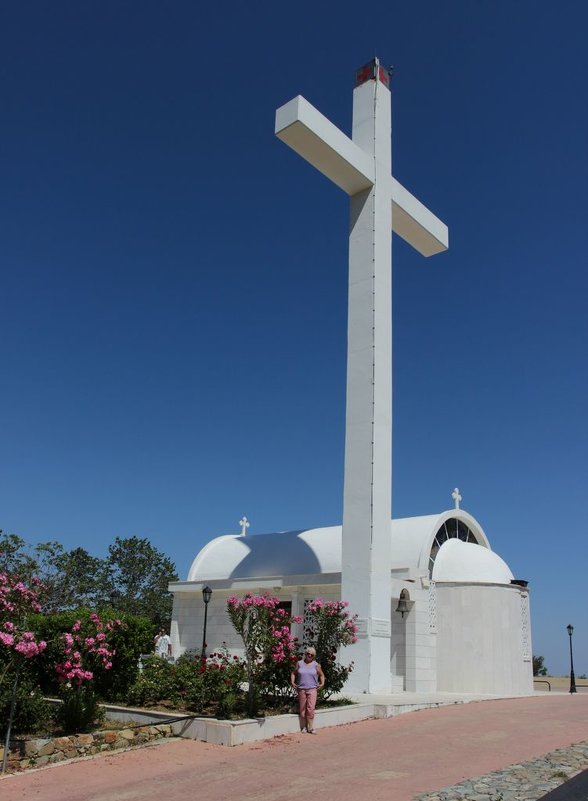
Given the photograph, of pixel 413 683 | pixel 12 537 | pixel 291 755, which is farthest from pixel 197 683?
pixel 12 537

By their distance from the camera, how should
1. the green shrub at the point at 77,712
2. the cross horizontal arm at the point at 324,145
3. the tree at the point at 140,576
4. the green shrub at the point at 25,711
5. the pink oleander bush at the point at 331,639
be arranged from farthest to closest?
1. the tree at the point at 140,576
2. the cross horizontal arm at the point at 324,145
3. the pink oleander bush at the point at 331,639
4. the green shrub at the point at 25,711
5. the green shrub at the point at 77,712

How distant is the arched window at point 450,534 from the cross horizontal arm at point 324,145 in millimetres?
10581

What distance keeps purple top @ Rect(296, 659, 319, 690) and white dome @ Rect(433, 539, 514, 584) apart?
10.2 meters

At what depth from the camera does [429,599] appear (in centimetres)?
1984

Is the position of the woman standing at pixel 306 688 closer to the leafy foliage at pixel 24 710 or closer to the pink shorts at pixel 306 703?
the pink shorts at pixel 306 703

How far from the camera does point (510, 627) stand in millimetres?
20375

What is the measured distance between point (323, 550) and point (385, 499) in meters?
7.72

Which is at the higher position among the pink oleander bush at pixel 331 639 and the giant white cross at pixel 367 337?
the giant white cross at pixel 367 337

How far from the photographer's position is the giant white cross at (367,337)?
50.6ft

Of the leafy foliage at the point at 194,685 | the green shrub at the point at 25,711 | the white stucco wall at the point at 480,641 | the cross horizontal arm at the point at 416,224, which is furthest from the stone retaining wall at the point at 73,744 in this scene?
the cross horizontal arm at the point at 416,224

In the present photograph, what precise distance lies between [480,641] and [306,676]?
1048cm

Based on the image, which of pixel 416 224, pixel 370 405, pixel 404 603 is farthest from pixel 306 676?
pixel 416 224

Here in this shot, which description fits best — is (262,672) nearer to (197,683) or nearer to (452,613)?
(197,683)

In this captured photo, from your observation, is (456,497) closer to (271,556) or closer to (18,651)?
(271,556)
